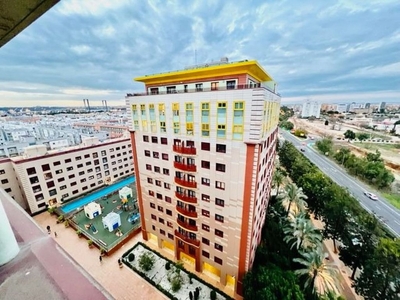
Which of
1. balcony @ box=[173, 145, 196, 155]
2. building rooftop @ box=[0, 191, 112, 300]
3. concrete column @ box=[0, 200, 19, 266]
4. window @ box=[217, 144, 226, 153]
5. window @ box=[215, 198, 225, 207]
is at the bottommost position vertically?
window @ box=[215, 198, 225, 207]

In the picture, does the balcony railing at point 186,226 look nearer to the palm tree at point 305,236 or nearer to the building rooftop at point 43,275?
the palm tree at point 305,236

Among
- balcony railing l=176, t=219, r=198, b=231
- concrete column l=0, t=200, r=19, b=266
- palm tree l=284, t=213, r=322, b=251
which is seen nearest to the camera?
concrete column l=0, t=200, r=19, b=266

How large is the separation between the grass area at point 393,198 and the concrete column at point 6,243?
180 ft

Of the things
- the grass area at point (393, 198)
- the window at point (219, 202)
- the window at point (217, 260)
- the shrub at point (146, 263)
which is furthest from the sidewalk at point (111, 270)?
the grass area at point (393, 198)

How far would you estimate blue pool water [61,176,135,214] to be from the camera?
33500mm

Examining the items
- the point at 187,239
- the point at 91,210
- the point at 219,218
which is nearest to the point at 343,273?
the point at 219,218

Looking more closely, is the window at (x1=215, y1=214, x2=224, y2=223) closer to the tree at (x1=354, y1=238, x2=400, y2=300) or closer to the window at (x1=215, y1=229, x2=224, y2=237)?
the window at (x1=215, y1=229, x2=224, y2=237)

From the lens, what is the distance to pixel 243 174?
15531mm

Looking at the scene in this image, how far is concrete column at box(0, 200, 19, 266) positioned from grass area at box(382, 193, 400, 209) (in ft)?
180

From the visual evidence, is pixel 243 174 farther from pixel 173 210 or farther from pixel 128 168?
pixel 128 168

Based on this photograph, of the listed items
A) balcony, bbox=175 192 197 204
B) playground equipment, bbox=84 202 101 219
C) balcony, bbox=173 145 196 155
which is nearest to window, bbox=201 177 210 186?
balcony, bbox=175 192 197 204

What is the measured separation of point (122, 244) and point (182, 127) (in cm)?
1963

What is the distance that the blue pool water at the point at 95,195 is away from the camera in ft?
110

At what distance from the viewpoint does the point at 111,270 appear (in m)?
21.5
